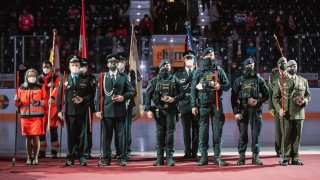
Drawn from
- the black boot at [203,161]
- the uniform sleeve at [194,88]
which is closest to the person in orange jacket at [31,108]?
the uniform sleeve at [194,88]

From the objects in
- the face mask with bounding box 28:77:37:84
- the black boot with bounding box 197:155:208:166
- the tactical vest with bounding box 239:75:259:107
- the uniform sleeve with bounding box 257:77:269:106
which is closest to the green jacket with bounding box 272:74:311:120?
the uniform sleeve with bounding box 257:77:269:106

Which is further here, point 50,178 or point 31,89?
point 31,89

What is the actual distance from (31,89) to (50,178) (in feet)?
9.24

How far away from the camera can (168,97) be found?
14.0m

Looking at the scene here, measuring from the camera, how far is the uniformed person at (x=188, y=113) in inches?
596

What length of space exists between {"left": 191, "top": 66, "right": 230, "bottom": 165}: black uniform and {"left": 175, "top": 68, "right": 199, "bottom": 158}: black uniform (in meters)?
1.18

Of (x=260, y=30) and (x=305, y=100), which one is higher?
(x=260, y=30)

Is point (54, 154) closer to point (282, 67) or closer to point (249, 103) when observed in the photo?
point (249, 103)

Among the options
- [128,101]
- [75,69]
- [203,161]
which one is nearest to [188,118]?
[128,101]

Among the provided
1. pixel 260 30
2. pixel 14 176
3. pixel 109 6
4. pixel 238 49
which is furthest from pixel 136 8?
pixel 14 176

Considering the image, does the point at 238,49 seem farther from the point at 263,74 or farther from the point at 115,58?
the point at 115,58

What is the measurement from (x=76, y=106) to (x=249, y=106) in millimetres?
3304

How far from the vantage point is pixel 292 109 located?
45.9ft

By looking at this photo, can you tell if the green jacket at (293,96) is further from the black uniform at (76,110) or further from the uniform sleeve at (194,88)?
the black uniform at (76,110)
